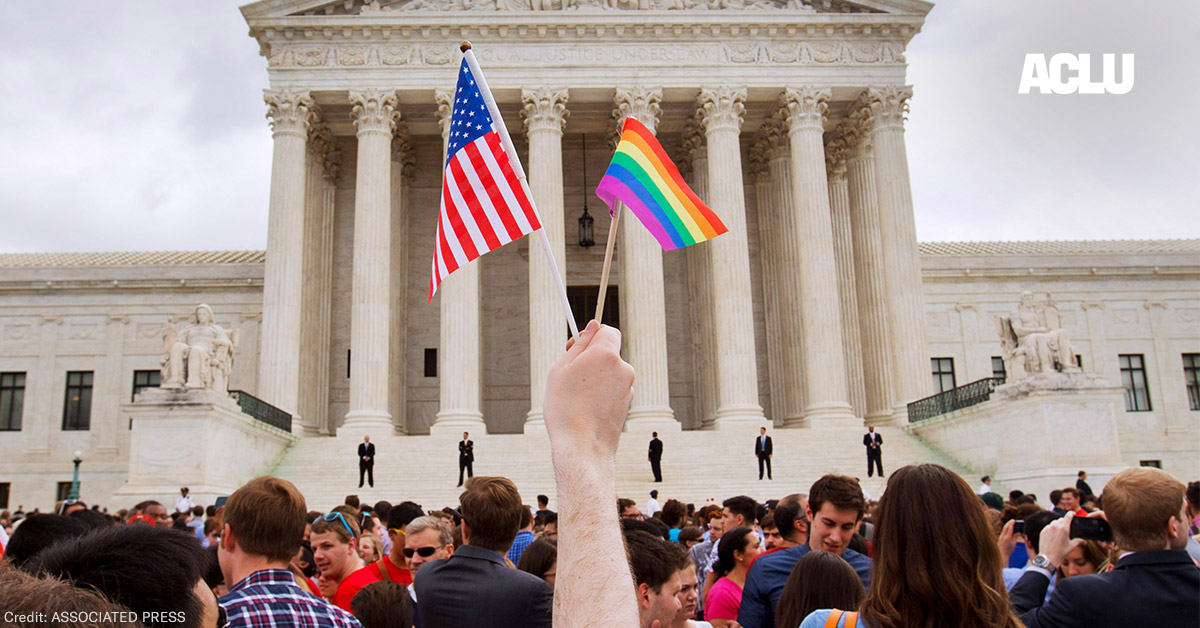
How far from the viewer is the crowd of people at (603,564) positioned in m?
2.37

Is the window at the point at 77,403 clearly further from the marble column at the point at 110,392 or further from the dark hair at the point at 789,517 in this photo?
the dark hair at the point at 789,517

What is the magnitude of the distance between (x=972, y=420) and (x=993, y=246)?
21130 millimetres

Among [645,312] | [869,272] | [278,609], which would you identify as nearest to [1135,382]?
[869,272]

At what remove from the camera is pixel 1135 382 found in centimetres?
4000

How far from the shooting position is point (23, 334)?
38.5 metres

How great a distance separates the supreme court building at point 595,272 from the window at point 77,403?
0.29 m

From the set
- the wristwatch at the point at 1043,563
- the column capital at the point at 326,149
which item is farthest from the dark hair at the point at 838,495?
the column capital at the point at 326,149

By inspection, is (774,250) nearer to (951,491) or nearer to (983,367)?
(983,367)

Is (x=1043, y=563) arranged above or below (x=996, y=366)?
below

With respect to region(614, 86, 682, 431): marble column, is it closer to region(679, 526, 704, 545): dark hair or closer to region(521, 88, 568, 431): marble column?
region(521, 88, 568, 431): marble column

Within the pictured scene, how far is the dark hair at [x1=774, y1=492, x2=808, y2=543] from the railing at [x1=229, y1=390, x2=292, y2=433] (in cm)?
2166

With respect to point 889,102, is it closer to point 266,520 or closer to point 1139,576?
point 1139,576

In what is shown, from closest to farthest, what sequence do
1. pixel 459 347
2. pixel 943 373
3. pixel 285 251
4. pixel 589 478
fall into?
pixel 589 478 < pixel 459 347 < pixel 285 251 < pixel 943 373

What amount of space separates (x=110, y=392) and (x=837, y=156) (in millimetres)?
29191
